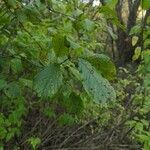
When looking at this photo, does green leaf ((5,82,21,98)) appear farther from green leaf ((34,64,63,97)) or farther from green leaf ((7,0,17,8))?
green leaf ((34,64,63,97))

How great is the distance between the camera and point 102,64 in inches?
52.4

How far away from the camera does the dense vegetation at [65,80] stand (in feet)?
4.23

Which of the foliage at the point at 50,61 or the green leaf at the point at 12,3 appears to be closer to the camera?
the foliage at the point at 50,61

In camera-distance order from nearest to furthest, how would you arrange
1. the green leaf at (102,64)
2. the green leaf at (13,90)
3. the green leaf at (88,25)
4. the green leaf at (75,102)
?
1. the green leaf at (102,64)
2. the green leaf at (75,102)
3. the green leaf at (88,25)
4. the green leaf at (13,90)

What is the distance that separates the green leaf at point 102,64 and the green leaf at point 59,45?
0.08 m

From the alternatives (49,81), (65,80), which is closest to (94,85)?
(49,81)

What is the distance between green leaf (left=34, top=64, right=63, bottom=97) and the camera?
125cm

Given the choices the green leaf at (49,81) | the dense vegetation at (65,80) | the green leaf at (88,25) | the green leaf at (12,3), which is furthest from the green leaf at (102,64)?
the green leaf at (12,3)

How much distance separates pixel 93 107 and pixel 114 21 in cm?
279

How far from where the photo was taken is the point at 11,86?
6.70 ft

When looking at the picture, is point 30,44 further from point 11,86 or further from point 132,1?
point 132,1

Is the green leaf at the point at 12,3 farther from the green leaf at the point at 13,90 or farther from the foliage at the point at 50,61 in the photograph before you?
the green leaf at the point at 13,90

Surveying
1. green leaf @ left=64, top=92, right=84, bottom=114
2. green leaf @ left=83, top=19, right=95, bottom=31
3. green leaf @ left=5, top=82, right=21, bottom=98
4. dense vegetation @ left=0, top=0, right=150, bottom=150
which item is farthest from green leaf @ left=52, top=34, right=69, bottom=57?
green leaf @ left=5, top=82, right=21, bottom=98

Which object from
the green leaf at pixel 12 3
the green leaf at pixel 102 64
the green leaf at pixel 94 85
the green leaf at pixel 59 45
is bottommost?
the green leaf at pixel 94 85
